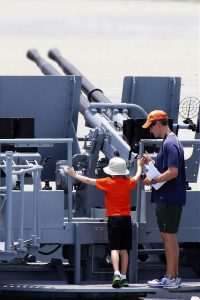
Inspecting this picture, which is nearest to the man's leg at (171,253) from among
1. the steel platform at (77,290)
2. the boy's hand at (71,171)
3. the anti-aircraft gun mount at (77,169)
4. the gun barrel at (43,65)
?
the steel platform at (77,290)

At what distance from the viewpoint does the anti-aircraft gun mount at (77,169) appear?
1522 cm

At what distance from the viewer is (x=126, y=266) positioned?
Result: 15.3 metres

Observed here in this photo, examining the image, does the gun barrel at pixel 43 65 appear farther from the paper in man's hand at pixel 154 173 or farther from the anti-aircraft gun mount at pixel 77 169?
the paper in man's hand at pixel 154 173

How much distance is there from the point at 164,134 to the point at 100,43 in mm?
38548

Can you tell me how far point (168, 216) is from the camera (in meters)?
15.2

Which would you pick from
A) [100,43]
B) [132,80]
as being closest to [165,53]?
[100,43]

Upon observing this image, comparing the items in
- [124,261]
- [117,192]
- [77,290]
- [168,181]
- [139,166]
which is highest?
[139,166]

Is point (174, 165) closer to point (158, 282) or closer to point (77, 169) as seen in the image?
point (158, 282)

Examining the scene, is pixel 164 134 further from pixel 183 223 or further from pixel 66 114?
pixel 66 114

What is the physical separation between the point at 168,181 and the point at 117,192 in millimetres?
487

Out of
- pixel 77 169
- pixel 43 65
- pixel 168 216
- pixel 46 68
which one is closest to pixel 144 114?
pixel 77 169

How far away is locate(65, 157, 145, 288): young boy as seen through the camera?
15.2 metres

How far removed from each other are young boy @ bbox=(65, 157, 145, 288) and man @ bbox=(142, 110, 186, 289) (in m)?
Answer: 0.22

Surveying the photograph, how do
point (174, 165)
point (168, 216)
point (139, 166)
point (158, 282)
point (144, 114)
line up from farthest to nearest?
1. point (144, 114)
2. point (158, 282)
3. point (139, 166)
4. point (168, 216)
5. point (174, 165)
